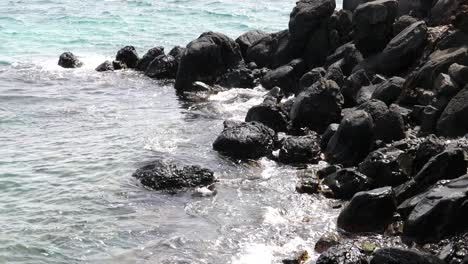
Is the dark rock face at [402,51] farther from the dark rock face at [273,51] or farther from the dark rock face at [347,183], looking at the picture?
the dark rock face at [347,183]

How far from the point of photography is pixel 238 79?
92.6ft

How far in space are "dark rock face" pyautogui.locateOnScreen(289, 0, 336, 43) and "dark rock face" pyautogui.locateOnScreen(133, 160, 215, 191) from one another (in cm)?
1329

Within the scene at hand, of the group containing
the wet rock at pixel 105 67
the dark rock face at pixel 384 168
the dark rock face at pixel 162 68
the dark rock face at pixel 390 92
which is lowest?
the wet rock at pixel 105 67

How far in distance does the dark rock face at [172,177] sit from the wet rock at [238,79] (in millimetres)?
12042

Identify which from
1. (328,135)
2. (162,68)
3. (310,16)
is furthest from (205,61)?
(328,135)

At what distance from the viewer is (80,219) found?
14.3 metres

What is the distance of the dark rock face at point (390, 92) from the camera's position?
19.4m

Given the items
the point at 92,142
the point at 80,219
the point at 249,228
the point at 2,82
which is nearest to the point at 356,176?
the point at 249,228

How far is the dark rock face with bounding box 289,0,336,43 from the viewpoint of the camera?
27422 mm

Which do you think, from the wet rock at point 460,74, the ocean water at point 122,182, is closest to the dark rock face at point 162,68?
the ocean water at point 122,182

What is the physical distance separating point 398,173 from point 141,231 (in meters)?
6.65

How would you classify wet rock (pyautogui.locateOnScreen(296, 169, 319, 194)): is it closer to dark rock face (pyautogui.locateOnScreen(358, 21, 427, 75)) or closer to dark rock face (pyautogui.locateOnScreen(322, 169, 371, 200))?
dark rock face (pyautogui.locateOnScreen(322, 169, 371, 200))

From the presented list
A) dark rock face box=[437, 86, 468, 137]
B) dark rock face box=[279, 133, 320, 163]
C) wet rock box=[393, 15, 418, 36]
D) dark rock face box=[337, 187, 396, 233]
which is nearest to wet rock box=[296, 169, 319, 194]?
dark rock face box=[279, 133, 320, 163]

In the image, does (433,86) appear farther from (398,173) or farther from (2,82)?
(2,82)
